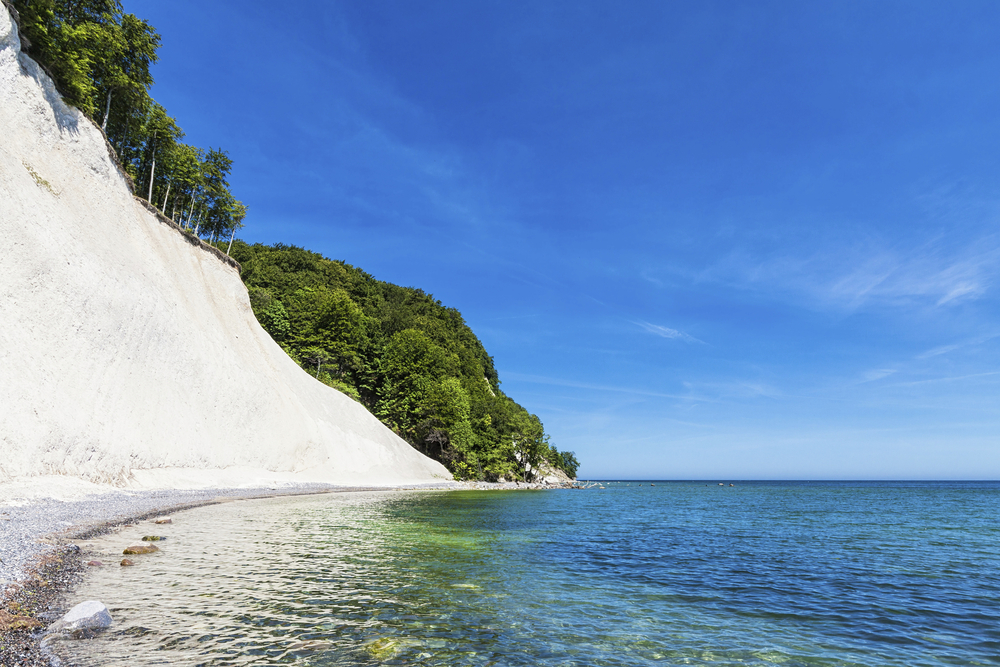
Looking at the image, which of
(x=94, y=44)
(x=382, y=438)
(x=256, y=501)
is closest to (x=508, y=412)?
(x=382, y=438)

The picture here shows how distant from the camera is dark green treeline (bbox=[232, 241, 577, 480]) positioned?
6606cm

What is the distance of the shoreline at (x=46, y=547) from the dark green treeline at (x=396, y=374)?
3958 centimetres

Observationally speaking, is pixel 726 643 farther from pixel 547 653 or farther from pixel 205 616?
pixel 205 616

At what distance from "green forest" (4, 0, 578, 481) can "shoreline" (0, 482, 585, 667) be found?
25.0 m

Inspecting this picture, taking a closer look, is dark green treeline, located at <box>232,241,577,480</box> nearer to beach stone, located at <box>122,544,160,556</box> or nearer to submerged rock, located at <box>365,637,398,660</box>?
beach stone, located at <box>122,544,160,556</box>

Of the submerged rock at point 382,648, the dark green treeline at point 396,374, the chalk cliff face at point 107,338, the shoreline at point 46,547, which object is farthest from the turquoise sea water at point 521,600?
the dark green treeline at point 396,374

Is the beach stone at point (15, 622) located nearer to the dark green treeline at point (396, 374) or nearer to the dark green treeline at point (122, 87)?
the dark green treeline at point (122, 87)

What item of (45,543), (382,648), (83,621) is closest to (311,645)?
(382,648)

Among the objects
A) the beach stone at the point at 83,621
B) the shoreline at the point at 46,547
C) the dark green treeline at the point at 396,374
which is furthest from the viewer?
the dark green treeline at the point at 396,374

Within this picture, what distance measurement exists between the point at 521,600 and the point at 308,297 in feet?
225

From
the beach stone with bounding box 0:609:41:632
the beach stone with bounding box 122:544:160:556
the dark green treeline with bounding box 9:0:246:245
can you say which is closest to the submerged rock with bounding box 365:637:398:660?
the beach stone with bounding box 0:609:41:632

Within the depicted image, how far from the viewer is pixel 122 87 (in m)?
34.8

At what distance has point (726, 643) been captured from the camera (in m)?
8.57

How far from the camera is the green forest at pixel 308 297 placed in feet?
105
